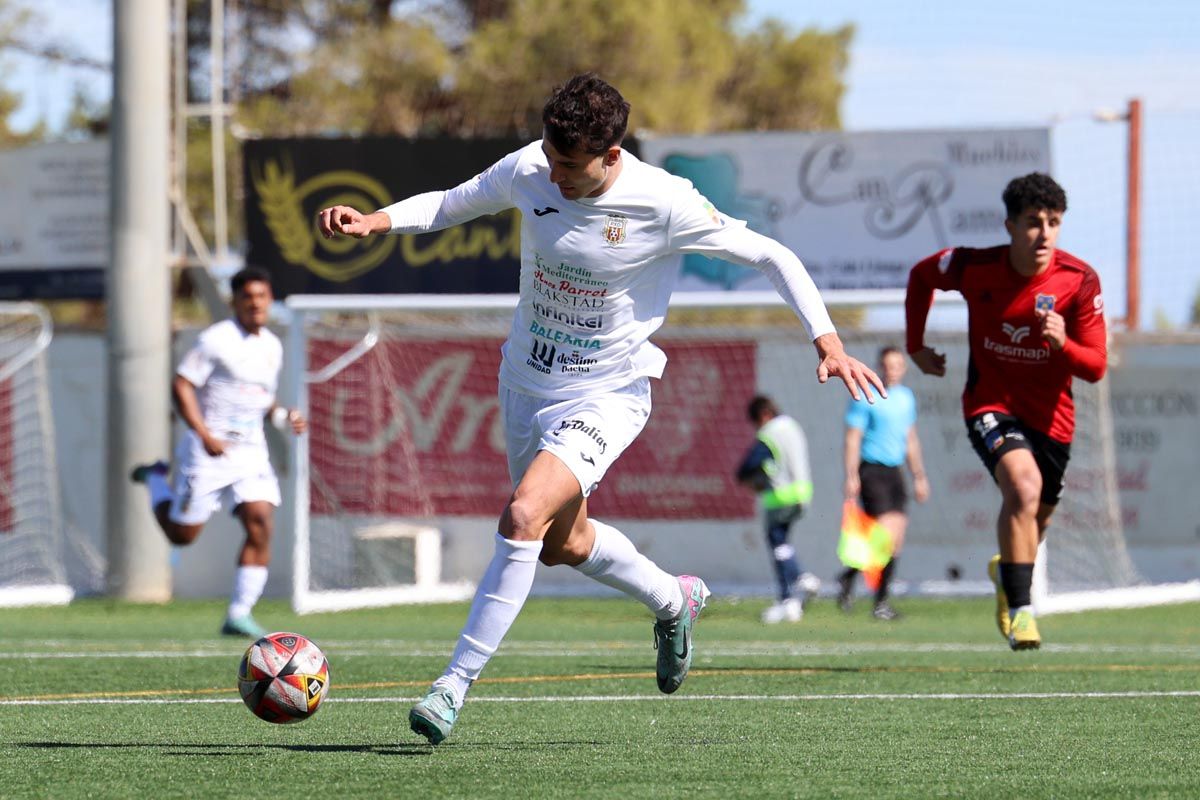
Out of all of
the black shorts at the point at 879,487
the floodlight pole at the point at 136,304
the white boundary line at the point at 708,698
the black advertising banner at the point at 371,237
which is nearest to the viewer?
the white boundary line at the point at 708,698

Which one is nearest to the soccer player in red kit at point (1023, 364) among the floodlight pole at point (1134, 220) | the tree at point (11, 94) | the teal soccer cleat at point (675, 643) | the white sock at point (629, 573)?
the teal soccer cleat at point (675, 643)

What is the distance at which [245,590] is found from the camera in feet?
38.1

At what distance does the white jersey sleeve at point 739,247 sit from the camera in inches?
244

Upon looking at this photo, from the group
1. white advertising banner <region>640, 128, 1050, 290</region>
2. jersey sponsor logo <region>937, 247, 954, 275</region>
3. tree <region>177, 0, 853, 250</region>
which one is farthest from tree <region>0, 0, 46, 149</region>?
jersey sponsor logo <region>937, 247, 954, 275</region>

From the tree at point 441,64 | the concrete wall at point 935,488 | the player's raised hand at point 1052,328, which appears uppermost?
the tree at point 441,64

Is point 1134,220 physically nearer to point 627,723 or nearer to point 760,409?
point 760,409

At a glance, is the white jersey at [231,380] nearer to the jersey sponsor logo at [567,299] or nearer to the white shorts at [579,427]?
the white shorts at [579,427]

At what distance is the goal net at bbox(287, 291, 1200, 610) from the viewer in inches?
747

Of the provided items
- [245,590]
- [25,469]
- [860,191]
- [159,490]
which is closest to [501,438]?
[860,191]

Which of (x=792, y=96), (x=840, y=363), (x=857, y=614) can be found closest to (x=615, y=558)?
(x=840, y=363)

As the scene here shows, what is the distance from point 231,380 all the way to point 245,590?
52.7 inches

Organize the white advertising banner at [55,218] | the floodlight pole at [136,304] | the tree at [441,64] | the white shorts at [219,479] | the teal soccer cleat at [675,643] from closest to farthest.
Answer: the teal soccer cleat at [675,643] < the white shorts at [219,479] < the floodlight pole at [136,304] < the white advertising banner at [55,218] < the tree at [441,64]

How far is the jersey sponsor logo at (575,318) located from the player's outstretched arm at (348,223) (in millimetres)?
613

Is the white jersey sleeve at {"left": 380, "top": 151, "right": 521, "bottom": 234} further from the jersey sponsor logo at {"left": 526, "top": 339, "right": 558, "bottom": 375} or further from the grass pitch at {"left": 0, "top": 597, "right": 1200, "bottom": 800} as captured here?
the grass pitch at {"left": 0, "top": 597, "right": 1200, "bottom": 800}
